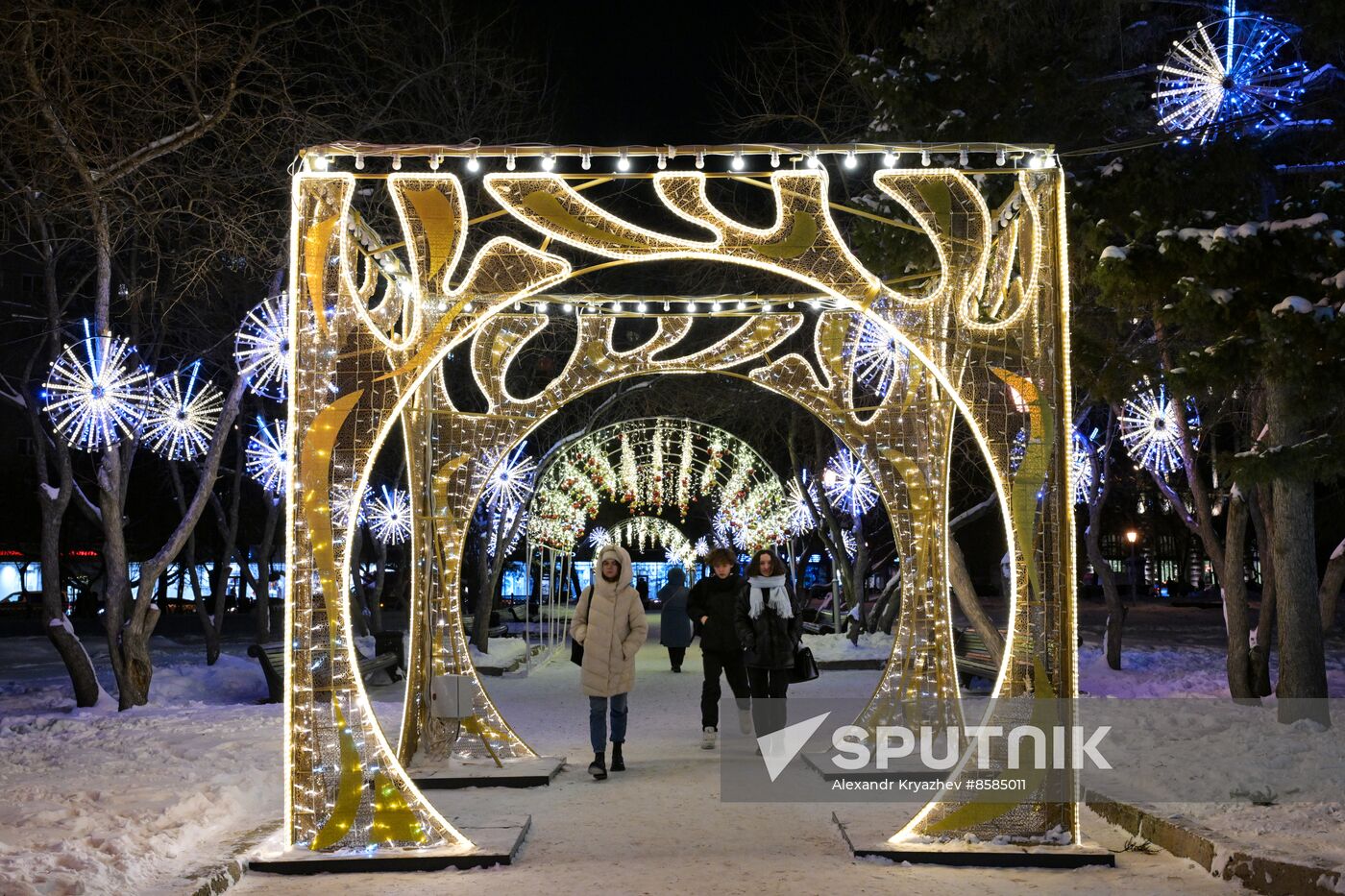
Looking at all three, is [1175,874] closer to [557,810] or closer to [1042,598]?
[1042,598]

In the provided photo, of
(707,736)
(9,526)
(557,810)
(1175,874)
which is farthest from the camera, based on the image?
(9,526)

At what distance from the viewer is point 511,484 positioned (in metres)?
22.3

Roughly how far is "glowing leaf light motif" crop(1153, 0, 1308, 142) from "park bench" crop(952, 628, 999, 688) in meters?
6.50

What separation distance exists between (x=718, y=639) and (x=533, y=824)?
12.0 ft

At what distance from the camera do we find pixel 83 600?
40.5m

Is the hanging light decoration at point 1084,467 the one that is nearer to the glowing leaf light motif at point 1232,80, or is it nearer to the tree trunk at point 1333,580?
the tree trunk at point 1333,580

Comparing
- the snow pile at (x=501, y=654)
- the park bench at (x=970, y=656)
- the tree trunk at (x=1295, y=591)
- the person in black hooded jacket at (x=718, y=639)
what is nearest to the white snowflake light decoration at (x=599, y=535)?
the snow pile at (x=501, y=654)

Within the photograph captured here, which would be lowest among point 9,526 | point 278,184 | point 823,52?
point 9,526

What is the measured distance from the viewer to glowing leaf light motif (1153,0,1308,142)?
9.59 metres

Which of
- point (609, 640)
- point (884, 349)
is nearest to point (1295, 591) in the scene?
point (884, 349)

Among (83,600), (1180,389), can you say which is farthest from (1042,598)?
(83,600)

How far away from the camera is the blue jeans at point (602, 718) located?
9.60m

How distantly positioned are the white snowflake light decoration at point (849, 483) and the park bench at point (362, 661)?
8.12 metres

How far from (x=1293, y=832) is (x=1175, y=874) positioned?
0.77 meters
